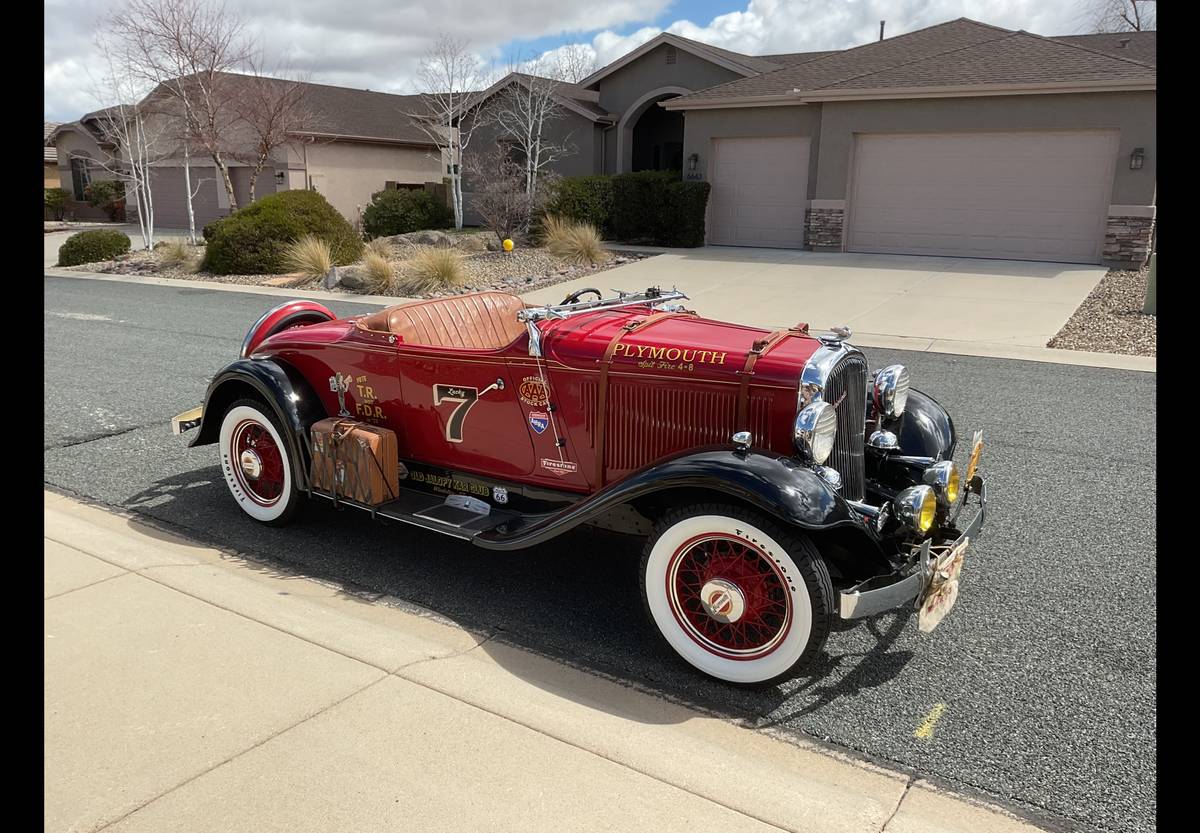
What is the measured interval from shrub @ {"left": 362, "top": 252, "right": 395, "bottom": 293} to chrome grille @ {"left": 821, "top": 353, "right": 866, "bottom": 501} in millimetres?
Answer: 12578

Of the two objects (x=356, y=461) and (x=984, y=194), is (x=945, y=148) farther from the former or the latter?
(x=356, y=461)

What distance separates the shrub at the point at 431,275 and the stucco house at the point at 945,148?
7513mm

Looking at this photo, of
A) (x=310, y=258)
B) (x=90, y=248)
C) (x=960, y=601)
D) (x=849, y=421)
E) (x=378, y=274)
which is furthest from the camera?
(x=90, y=248)

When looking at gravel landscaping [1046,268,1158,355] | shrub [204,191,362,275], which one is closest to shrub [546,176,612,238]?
shrub [204,191,362,275]

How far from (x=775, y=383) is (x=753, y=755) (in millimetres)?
1410

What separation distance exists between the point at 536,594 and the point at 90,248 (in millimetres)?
21428

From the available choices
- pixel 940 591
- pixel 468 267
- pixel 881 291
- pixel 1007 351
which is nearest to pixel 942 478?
pixel 940 591

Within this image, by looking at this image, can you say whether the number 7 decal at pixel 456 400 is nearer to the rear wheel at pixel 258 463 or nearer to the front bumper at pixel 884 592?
the rear wheel at pixel 258 463

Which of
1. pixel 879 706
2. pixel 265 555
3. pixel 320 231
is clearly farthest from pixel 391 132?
pixel 879 706

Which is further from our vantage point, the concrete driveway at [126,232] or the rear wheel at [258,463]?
the concrete driveway at [126,232]

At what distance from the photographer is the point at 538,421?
404 centimetres

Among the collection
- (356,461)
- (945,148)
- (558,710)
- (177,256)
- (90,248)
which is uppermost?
(945,148)

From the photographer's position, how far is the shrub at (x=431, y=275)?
15.3 m

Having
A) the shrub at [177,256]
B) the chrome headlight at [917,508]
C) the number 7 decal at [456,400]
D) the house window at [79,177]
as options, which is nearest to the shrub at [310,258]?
the shrub at [177,256]
